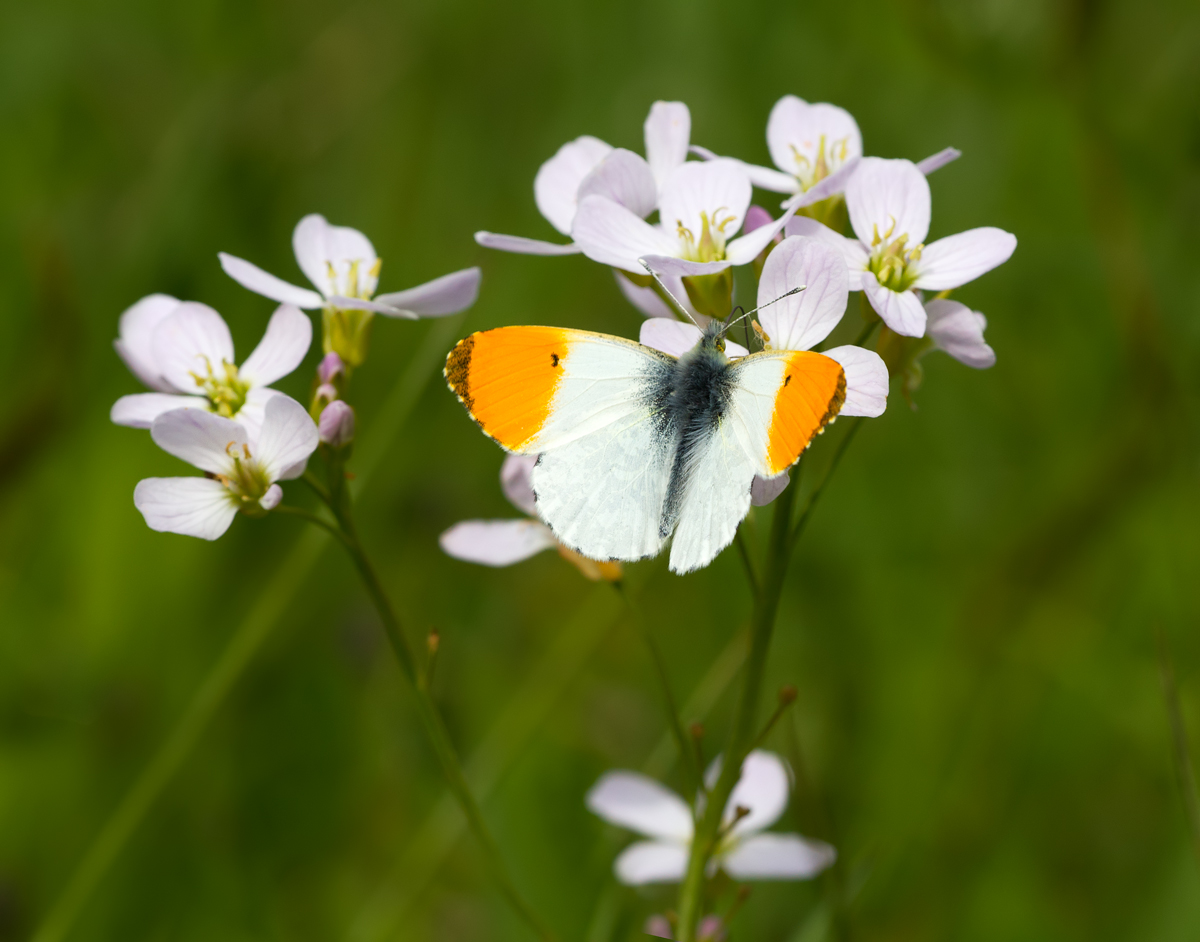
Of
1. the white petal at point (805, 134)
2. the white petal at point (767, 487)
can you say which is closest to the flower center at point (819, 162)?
the white petal at point (805, 134)

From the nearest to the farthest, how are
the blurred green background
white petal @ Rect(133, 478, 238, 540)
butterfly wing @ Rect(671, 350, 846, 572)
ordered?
butterfly wing @ Rect(671, 350, 846, 572) → white petal @ Rect(133, 478, 238, 540) → the blurred green background

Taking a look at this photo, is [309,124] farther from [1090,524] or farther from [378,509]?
[1090,524]

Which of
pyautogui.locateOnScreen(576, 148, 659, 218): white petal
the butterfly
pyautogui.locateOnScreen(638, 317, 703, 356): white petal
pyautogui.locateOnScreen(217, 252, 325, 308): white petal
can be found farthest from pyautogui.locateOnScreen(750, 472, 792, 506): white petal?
pyautogui.locateOnScreen(217, 252, 325, 308): white petal

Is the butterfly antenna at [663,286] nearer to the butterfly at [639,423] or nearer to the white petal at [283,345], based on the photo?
the butterfly at [639,423]

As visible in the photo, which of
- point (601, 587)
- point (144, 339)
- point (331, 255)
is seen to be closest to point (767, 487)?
point (331, 255)

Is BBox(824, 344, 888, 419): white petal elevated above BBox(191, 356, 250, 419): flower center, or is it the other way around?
BBox(824, 344, 888, 419): white petal

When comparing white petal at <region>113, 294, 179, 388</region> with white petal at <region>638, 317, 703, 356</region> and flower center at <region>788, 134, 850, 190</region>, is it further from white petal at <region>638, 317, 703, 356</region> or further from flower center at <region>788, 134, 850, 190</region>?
flower center at <region>788, 134, 850, 190</region>
